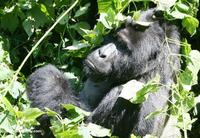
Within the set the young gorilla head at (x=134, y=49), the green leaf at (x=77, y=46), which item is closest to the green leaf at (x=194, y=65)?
the young gorilla head at (x=134, y=49)

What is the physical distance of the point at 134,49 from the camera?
3.41 meters

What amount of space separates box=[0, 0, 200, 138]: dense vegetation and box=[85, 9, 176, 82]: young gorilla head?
0.24 ft

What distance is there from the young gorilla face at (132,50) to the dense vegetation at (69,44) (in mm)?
77

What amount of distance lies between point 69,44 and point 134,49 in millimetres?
753

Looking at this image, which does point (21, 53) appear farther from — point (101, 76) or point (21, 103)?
point (101, 76)

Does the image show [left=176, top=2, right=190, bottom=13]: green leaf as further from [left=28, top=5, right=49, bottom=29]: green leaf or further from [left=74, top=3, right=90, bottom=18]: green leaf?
[left=28, top=5, right=49, bottom=29]: green leaf

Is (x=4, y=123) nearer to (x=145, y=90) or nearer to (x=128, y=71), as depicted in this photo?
(x=145, y=90)

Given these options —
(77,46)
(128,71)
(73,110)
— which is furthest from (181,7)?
(73,110)

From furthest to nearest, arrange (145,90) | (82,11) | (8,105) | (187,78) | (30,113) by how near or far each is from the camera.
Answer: (82,11) → (187,78) → (145,90) → (30,113) → (8,105)

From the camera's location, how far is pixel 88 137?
113 inches

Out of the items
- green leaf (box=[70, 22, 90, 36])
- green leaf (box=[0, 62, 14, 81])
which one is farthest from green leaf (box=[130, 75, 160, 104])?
green leaf (box=[70, 22, 90, 36])

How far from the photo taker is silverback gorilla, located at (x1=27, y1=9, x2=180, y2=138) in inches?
133

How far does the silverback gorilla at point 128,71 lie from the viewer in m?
3.37

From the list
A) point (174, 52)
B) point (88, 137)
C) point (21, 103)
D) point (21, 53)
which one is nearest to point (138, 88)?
point (88, 137)
